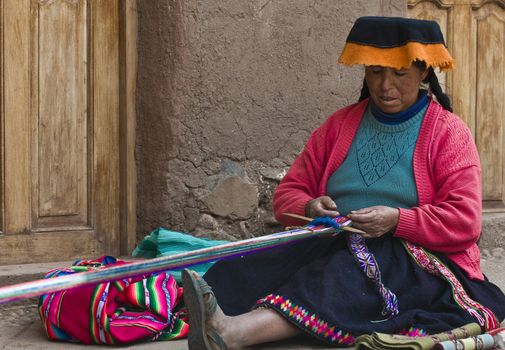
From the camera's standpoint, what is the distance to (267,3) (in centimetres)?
490

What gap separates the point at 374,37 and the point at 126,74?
1397 millimetres

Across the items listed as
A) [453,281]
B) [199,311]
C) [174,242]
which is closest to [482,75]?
[174,242]

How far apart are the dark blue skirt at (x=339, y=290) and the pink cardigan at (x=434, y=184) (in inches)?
3.9

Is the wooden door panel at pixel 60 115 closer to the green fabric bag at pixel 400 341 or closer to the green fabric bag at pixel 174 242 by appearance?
the green fabric bag at pixel 174 242

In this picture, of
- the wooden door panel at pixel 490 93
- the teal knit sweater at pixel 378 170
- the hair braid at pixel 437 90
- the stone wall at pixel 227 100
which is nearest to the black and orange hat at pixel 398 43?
the hair braid at pixel 437 90

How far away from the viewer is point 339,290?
12.1 feet

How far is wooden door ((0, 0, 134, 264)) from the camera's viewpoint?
180 inches

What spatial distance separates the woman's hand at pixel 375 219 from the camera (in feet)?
12.1

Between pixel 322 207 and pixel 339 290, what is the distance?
0.32 metres

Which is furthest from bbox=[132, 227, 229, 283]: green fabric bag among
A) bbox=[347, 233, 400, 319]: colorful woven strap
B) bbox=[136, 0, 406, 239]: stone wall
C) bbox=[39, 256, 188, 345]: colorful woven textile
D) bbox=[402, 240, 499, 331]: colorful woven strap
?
bbox=[402, 240, 499, 331]: colorful woven strap

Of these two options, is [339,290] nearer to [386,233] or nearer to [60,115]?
[386,233]

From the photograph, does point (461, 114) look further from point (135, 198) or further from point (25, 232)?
point (25, 232)

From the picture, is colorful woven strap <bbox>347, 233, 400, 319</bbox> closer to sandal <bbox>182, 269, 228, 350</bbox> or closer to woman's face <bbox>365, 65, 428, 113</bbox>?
woman's face <bbox>365, 65, 428, 113</bbox>

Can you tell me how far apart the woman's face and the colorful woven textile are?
1048mm
